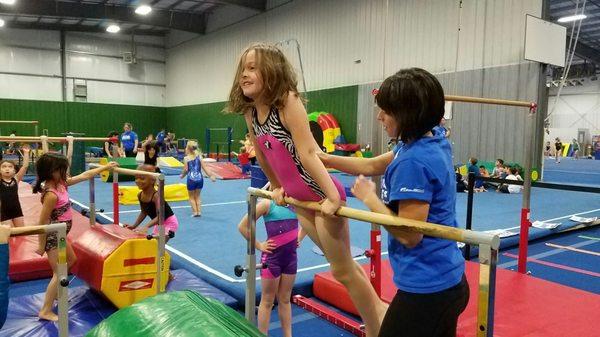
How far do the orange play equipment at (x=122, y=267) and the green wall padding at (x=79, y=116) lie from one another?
819 inches

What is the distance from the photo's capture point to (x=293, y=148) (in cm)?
181

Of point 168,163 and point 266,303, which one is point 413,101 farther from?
point 168,163

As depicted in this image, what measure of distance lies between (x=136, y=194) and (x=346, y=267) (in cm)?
722

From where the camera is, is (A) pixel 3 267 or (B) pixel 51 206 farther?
(B) pixel 51 206

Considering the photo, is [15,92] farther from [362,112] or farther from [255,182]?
[255,182]

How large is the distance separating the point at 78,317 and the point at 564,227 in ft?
20.5

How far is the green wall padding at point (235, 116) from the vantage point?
49.3 feet

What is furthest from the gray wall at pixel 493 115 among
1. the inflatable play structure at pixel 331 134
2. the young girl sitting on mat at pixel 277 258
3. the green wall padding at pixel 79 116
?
the green wall padding at pixel 79 116

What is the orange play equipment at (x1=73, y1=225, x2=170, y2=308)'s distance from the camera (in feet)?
10.6

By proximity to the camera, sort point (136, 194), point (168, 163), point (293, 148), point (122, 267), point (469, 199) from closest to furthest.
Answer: point (293, 148) → point (122, 267) → point (469, 199) → point (136, 194) → point (168, 163)

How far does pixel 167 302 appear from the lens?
1.86 metres

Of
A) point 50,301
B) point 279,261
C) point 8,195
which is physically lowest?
point 50,301

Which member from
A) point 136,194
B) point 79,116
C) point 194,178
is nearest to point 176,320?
point 194,178

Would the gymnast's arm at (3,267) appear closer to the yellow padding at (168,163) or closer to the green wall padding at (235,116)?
the green wall padding at (235,116)
